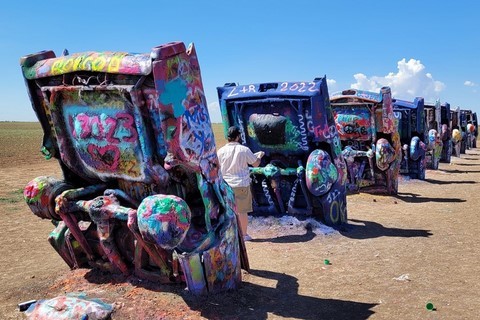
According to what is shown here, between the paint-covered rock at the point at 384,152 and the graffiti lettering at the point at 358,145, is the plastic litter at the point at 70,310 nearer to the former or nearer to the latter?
the paint-covered rock at the point at 384,152

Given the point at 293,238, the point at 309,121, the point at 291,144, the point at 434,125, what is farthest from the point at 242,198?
the point at 434,125

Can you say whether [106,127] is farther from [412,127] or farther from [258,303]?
[412,127]

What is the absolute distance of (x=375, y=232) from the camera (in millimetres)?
7547

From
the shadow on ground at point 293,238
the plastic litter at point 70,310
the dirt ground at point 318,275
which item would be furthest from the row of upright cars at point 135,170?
the shadow on ground at point 293,238

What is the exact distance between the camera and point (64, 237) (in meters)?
5.07

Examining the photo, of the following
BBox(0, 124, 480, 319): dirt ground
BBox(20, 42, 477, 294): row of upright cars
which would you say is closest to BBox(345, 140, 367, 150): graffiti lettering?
BBox(0, 124, 480, 319): dirt ground

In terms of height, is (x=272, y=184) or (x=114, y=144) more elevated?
(x=114, y=144)

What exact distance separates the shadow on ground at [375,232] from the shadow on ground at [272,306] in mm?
2639

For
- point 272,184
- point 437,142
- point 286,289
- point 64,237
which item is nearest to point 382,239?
point 272,184

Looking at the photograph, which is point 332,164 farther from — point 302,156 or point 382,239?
point 382,239

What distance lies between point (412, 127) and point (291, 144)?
6424 mm

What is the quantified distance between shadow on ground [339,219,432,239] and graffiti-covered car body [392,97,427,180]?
17.0 feet

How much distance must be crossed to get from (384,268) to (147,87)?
3.51m

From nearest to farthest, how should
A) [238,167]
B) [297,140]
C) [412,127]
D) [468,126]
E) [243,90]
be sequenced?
[238,167] < [297,140] < [243,90] < [412,127] < [468,126]
